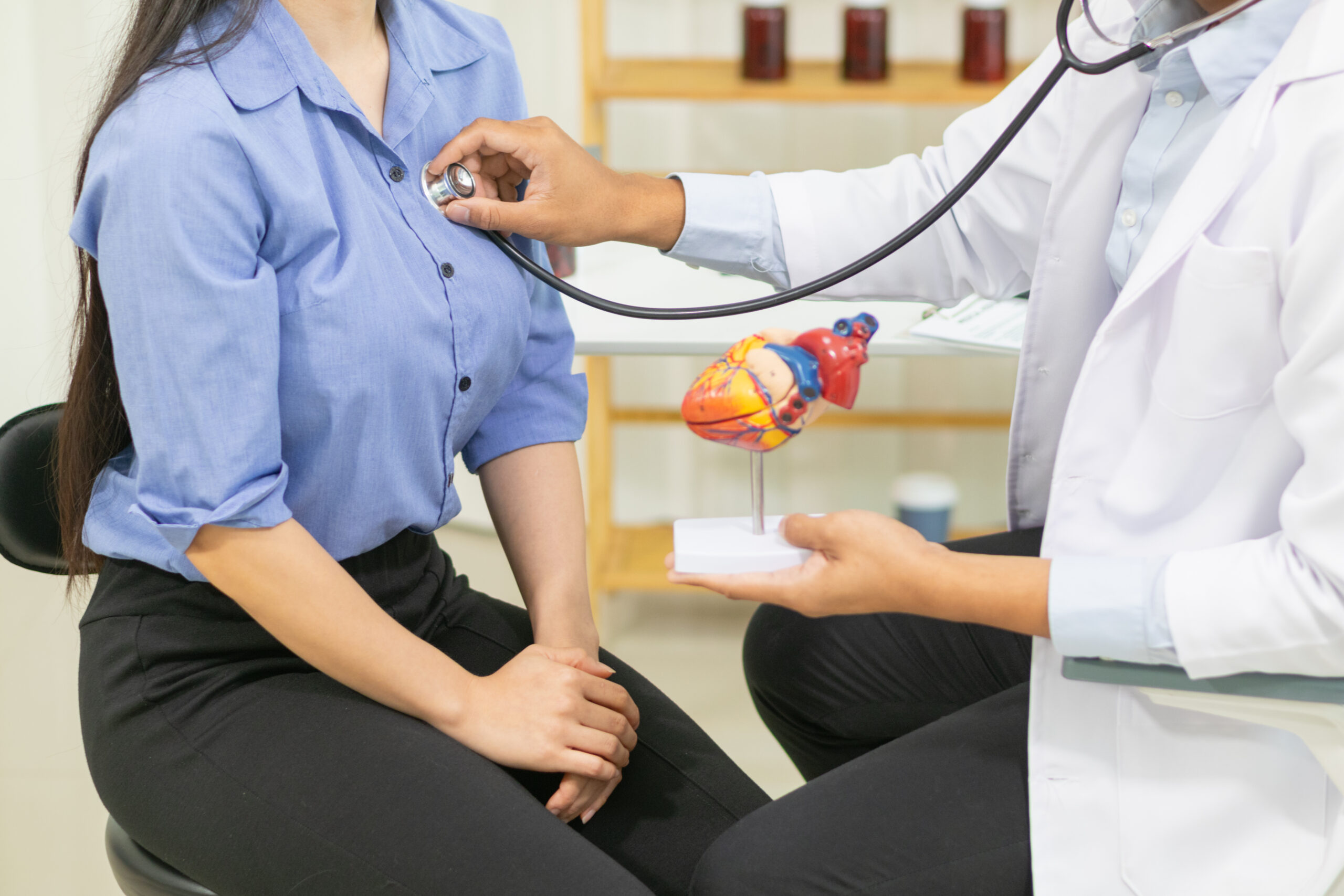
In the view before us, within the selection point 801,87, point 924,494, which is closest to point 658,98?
point 801,87

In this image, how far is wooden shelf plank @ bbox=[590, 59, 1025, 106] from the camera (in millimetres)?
2078

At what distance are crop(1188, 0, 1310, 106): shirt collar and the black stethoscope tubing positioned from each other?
0.04 metres

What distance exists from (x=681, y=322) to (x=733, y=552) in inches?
32.2

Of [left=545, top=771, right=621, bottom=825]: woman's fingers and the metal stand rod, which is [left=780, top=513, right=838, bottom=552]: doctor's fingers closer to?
the metal stand rod

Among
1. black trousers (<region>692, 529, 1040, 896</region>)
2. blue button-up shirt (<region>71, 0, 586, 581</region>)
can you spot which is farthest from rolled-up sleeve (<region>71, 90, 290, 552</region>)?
black trousers (<region>692, 529, 1040, 896</region>)

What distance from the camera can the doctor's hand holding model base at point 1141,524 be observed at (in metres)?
0.80

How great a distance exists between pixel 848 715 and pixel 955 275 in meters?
0.47

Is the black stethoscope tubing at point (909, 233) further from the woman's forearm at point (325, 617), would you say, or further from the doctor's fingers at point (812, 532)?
the woman's forearm at point (325, 617)

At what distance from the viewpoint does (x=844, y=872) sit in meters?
0.89

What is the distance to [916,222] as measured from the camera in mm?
1045

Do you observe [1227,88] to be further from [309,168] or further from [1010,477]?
[309,168]

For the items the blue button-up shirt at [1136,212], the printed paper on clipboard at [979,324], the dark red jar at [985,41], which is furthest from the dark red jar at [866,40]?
the blue button-up shirt at [1136,212]

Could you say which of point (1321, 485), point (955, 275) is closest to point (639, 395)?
point (955, 275)

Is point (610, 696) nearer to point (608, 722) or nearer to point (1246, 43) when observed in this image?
point (608, 722)
